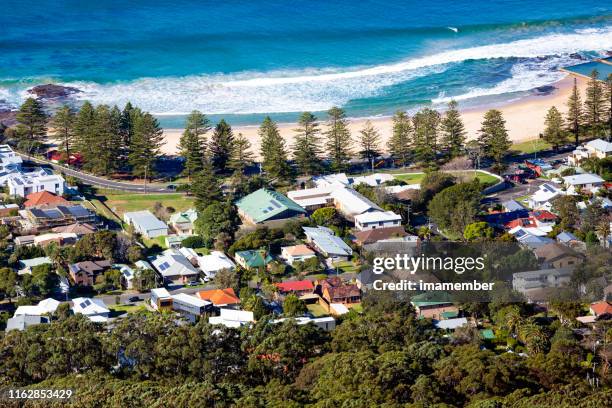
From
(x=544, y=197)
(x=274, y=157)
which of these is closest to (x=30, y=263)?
(x=274, y=157)

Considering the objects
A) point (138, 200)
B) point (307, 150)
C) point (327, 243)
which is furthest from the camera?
point (307, 150)

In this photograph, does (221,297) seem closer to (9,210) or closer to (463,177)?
(9,210)

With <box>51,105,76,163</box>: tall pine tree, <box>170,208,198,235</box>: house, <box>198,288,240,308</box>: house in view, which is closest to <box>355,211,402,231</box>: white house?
<box>170,208,198,235</box>: house

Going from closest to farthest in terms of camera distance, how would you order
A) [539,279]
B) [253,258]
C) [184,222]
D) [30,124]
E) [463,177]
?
[539,279] < [253,258] < [184,222] < [463,177] < [30,124]

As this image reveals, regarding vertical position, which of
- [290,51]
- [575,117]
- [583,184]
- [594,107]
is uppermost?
[290,51]

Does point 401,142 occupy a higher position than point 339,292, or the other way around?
point 401,142
